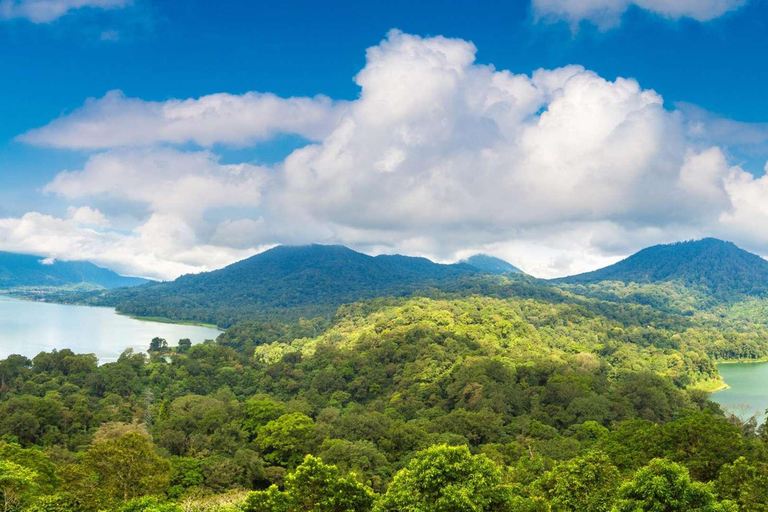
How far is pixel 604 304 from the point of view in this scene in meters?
107

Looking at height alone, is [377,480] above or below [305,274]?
below

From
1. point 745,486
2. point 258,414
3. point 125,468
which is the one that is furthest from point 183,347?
point 745,486

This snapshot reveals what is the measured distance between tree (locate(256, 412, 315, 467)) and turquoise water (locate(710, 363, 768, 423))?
116 ft

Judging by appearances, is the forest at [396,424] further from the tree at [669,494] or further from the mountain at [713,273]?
the mountain at [713,273]

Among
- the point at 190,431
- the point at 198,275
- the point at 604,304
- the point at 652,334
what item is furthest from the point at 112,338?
the point at 198,275

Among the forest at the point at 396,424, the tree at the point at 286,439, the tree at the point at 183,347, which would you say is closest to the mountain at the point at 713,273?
the forest at the point at 396,424

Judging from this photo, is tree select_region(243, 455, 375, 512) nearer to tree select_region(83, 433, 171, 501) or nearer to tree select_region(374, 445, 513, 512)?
tree select_region(374, 445, 513, 512)

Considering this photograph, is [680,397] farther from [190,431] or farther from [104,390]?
[104,390]

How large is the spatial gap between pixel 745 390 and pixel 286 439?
58553 mm

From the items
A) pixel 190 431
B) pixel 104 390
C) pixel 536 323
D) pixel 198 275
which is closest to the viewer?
pixel 190 431

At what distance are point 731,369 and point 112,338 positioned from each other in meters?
101

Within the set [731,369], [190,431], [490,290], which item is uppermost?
[490,290]

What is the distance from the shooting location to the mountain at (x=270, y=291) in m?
127

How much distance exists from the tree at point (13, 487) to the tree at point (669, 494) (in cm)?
1519
